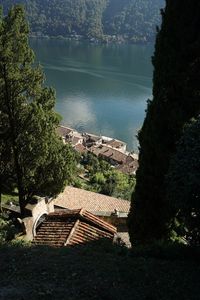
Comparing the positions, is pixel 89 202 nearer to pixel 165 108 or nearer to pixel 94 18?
pixel 165 108

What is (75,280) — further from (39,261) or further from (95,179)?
(95,179)

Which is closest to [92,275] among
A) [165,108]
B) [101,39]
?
[165,108]

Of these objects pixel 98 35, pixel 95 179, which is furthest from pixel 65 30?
pixel 95 179

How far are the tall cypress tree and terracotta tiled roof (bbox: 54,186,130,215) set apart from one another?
9674mm

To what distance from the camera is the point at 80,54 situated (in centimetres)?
12562

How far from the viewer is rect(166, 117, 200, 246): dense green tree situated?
218 inches

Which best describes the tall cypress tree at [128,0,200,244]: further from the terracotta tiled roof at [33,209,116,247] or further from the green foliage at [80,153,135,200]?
the green foliage at [80,153,135,200]

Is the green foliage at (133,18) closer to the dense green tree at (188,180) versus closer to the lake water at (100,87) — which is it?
the lake water at (100,87)

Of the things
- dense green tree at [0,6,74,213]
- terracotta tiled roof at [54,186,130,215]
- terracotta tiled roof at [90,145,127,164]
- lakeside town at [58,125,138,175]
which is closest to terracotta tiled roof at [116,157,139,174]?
lakeside town at [58,125,138,175]

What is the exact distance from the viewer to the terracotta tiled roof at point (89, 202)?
62.4ft

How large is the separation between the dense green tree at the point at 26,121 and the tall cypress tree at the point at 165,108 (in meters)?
3.52

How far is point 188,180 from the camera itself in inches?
219

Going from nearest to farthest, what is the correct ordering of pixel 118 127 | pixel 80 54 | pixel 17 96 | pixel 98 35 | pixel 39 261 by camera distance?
pixel 39 261 < pixel 17 96 < pixel 118 127 < pixel 80 54 < pixel 98 35

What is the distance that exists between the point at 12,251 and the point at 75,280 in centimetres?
143
